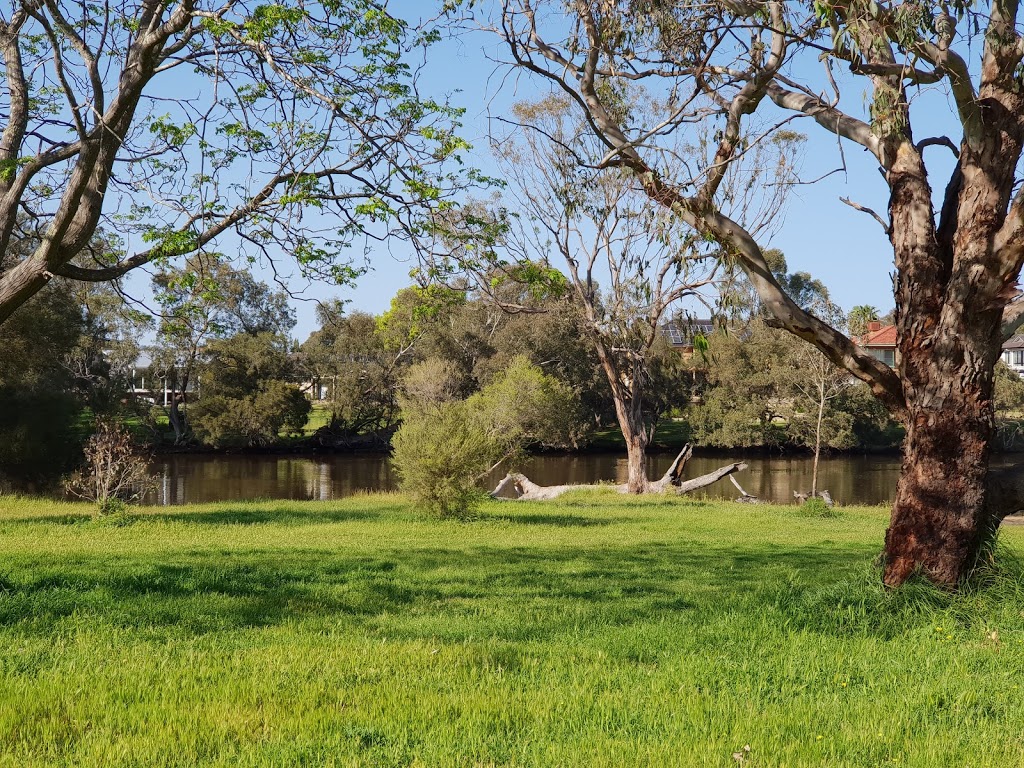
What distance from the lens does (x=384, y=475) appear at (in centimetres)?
3838

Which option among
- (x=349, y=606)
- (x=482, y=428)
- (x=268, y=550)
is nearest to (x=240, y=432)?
(x=482, y=428)

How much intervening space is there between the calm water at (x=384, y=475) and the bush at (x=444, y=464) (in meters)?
12.2

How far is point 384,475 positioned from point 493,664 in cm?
3387

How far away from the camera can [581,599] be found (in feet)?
24.6

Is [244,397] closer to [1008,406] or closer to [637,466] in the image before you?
[637,466]

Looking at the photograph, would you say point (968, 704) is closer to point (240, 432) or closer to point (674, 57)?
point (674, 57)

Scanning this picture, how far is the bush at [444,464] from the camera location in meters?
15.8

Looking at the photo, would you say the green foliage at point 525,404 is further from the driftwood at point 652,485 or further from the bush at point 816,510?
the bush at point 816,510

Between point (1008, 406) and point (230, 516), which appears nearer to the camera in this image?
point (230, 516)

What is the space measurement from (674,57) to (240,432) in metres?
40.9

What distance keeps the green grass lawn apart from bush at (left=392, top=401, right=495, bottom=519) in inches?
223

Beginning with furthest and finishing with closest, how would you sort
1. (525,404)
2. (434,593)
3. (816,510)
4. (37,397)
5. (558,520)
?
(525,404), (37,397), (816,510), (558,520), (434,593)

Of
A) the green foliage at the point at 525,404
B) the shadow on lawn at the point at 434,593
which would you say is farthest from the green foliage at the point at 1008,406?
the shadow on lawn at the point at 434,593

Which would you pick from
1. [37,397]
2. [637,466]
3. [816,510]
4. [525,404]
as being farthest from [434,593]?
[525,404]
